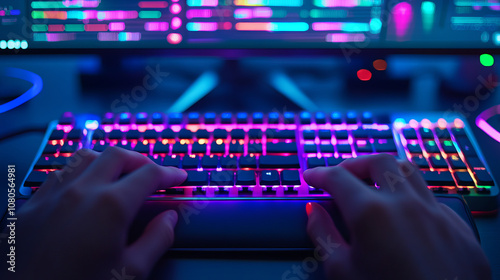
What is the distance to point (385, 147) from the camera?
57cm

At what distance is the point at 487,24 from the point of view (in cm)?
70

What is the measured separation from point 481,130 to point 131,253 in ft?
1.96

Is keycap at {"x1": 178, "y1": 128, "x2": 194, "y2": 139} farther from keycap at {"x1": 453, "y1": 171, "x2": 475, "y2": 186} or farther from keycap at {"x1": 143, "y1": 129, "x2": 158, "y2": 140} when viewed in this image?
keycap at {"x1": 453, "y1": 171, "x2": 475, "y2": 186}

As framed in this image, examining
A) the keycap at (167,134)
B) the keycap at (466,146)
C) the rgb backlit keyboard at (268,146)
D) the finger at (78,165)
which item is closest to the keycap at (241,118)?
the rgb backlit keyboard at (268,146)

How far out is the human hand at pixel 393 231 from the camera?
1.28 feet

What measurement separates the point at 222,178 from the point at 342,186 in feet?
0.54

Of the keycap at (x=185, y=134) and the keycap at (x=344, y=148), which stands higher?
the keycap at (x=185, y=134)

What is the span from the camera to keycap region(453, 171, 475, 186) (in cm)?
52

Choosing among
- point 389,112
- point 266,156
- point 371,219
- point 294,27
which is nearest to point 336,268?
point 371,219

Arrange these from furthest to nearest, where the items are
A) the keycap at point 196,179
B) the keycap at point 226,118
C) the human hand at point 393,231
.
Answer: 1. the keycap at point 226,118
2. the keycap at point 196,179
3. the human hand at point 393,231

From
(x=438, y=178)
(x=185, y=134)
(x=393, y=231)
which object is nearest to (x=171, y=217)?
(x=185, y=134)

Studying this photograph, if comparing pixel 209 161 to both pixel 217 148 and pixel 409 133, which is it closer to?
pixel 217 148

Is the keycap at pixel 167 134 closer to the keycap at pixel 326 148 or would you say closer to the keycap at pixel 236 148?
the keycap at pixel 236 148

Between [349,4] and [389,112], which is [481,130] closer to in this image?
[389,112]
